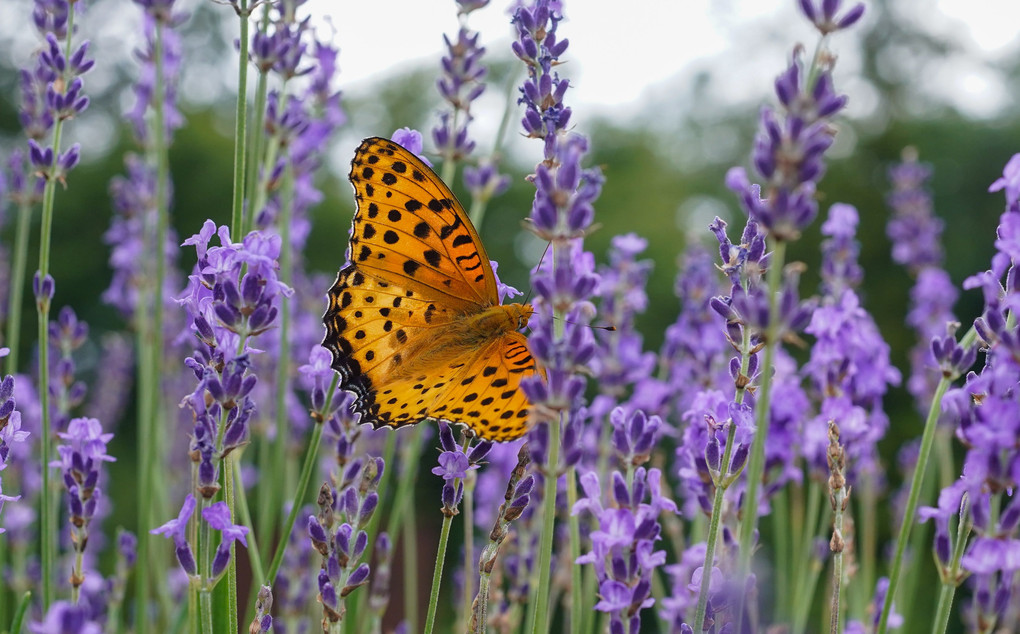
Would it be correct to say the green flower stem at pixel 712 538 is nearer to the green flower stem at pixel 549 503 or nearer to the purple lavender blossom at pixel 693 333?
the green flower stem at pixel 549 503

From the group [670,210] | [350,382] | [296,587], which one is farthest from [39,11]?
[670,210]

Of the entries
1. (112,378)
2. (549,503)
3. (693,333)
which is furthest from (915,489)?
(112,378)

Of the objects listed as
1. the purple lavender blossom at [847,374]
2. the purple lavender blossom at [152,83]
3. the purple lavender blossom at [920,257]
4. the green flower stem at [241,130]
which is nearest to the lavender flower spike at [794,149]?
the green flower stem at [241,130]

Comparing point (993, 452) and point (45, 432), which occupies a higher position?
point (45, 432)

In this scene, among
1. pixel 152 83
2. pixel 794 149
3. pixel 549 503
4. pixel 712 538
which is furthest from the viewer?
pixel 152 83

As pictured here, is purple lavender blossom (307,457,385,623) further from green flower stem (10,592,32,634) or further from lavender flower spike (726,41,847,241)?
lavender flower spike (726,41,847,241)

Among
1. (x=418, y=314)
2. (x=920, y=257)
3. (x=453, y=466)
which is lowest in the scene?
(x=453, y=466)

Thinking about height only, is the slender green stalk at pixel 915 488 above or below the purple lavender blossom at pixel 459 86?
below

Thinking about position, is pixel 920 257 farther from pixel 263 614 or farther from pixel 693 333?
pixel 263 614
